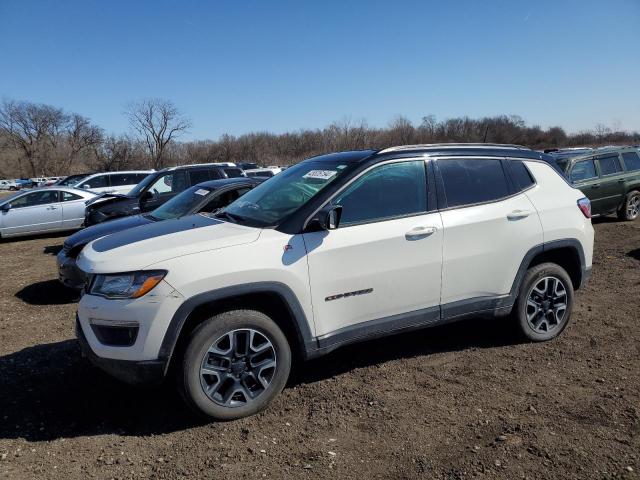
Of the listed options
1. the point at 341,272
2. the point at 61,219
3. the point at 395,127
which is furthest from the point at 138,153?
the point at 341,272

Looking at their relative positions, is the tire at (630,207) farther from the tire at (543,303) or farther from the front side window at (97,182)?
the front side window at (97,182)

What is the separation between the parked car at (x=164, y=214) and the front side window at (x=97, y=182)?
1229 centimetres

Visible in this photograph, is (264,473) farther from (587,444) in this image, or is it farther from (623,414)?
(623,414)

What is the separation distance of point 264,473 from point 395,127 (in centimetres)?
7058

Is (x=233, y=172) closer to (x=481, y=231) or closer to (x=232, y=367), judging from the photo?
(x=481, y=231)

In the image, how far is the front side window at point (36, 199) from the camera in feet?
44.5

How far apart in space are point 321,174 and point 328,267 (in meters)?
0.90

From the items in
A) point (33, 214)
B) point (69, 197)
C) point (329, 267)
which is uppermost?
point (69, 197)

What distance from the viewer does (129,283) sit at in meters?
3.04

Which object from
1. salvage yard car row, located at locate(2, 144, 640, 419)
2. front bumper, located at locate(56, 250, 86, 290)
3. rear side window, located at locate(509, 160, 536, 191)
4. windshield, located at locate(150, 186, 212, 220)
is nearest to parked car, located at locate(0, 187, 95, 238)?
windshield, located at locate(150, 186, 212, 220)

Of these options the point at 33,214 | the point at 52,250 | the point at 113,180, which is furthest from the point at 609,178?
the point at 113,180

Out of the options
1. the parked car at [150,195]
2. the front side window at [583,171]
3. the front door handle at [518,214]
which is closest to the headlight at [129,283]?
the front door handle at [518,214]

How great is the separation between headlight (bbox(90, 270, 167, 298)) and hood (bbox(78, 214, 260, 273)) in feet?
0.15

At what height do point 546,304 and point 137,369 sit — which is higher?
point 137,369
